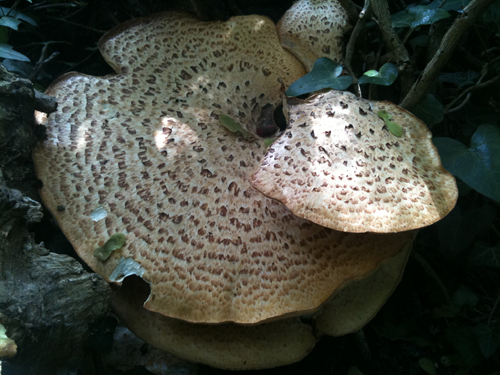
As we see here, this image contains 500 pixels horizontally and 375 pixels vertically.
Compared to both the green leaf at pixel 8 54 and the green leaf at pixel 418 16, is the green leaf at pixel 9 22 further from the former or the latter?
the green leaf at pixel 418 16

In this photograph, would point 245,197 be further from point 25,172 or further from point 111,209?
point 25,172

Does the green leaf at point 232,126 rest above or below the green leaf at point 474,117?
above

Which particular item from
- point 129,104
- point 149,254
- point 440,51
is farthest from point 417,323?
point 129,104

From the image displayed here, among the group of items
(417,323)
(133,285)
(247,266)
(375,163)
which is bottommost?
(417,323)

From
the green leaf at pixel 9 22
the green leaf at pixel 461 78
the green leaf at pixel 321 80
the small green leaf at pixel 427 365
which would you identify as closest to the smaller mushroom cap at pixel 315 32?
the green leaf at pixel 321 80

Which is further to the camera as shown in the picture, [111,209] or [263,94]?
[263,94]

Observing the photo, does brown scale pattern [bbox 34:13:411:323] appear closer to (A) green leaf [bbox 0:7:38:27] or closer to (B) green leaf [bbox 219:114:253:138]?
(B) green leaf [bbox 219:114:253:138]
